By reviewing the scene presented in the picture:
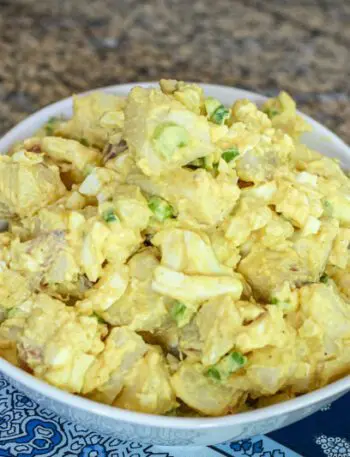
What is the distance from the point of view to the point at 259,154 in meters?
1.19

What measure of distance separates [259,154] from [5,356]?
47 cm

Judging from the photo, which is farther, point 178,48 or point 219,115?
point 178,48

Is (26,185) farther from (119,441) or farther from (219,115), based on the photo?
(119,441)

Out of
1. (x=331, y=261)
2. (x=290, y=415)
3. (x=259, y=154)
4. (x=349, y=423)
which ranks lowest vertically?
(x=349, y=423)

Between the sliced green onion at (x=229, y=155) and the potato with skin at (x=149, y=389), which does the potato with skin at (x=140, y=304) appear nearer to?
the potato with skin at (x=149, y=389)

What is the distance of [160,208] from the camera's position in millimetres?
1108

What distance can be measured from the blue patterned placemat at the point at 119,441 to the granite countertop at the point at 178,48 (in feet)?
3.23

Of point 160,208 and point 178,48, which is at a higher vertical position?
point 160,208

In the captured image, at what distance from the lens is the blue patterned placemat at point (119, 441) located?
47.6 inches

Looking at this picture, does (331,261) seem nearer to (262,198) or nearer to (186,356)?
(262,198)

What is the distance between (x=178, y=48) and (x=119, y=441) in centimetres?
144

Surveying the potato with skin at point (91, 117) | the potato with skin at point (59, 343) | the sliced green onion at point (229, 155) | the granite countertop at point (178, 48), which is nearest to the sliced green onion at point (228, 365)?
the potato with skin at point (59, 343)

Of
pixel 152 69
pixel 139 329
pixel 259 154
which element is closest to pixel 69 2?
pixel 152 69

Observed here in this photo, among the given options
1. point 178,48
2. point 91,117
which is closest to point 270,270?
point 91,117
